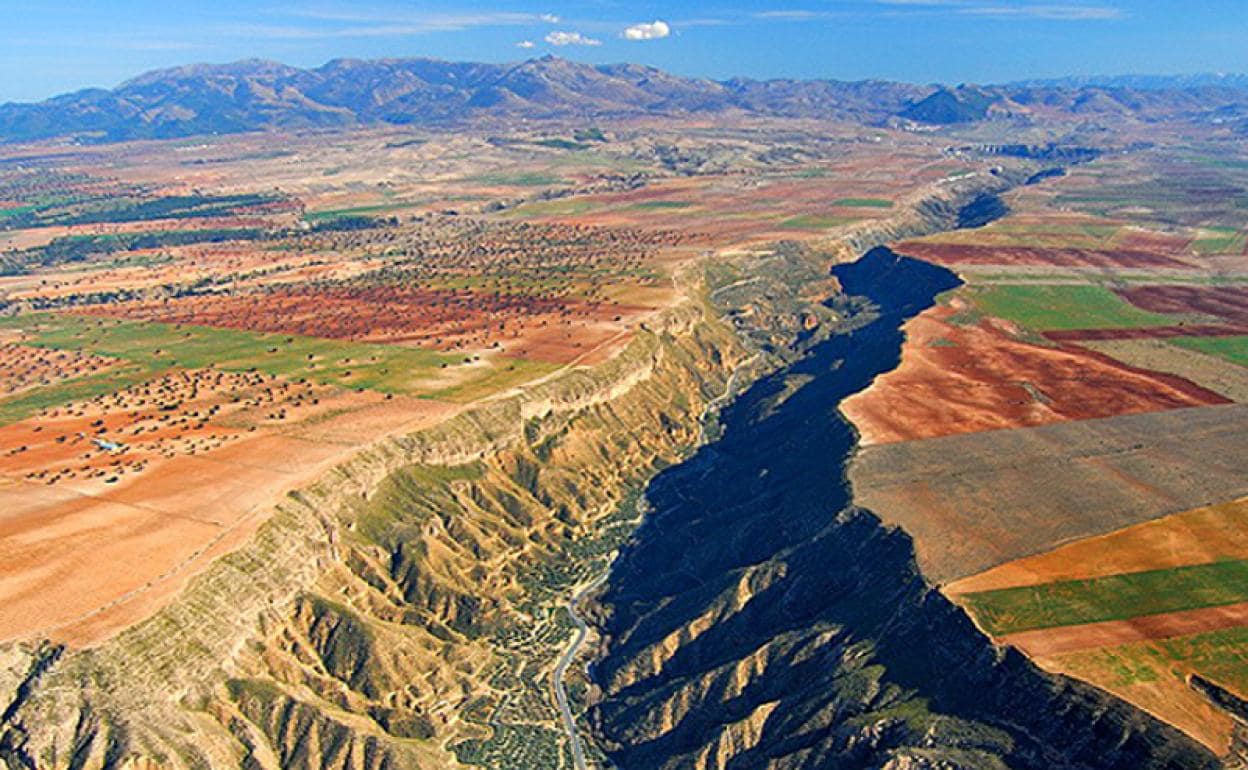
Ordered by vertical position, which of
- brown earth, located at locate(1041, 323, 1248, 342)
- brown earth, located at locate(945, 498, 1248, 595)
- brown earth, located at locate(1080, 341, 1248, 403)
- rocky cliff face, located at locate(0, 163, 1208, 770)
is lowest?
rocky cliff face, located at locate(0, 163, 1208, 770)

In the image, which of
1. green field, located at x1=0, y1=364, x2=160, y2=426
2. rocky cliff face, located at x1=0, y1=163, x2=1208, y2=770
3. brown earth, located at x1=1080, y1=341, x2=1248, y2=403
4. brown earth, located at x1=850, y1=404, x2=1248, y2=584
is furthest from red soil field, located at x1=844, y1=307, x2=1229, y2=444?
green field, located at x1=0, y1=364, x2=160, y2=426

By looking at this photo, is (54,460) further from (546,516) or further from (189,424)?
(546,516)

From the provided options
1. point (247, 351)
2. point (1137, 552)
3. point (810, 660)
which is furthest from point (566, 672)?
→ point (247, 351)

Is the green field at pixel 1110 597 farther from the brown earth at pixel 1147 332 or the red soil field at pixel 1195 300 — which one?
the red soil field at pixel 1195 300

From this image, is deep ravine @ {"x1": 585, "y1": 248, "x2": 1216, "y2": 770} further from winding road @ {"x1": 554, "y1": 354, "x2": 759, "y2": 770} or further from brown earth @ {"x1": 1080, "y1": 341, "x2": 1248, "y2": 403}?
brown earth @ {"x1": 1080, "y1": 341, "x2": 1248, "y2": 403}

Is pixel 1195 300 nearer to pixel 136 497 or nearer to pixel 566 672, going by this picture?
pixel 566 672

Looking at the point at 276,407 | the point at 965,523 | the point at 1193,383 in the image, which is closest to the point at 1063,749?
the point at 965,523

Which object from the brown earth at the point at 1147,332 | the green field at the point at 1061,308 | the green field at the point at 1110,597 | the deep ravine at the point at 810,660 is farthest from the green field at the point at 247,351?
the brown earth at the point at 1147,332
